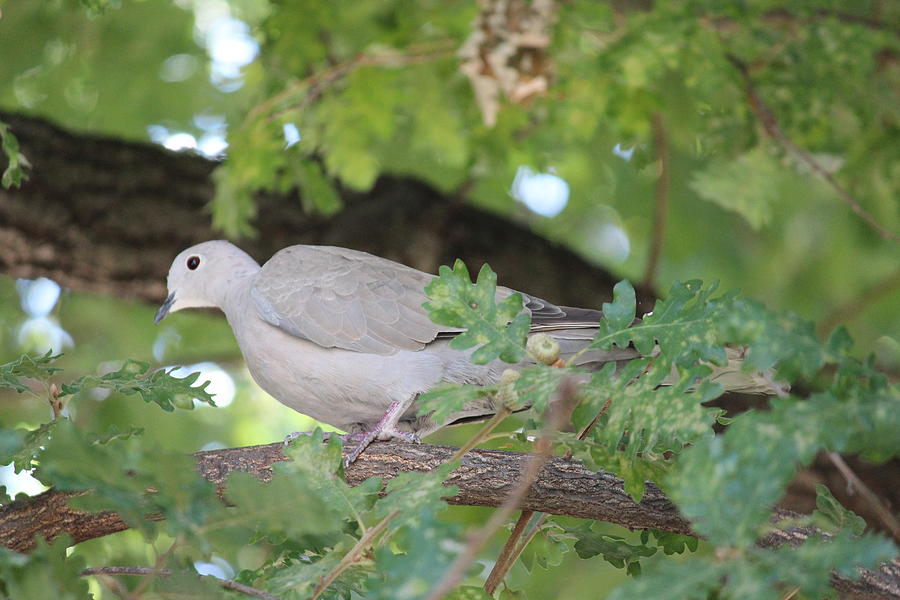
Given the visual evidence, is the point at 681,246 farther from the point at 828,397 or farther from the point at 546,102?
the point at 828,397

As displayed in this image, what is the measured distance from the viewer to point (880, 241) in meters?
5.24

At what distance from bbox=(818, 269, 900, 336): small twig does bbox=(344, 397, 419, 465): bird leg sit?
2.75 meters

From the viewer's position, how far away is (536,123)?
519 cm

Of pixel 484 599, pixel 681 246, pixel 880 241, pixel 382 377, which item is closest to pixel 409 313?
pixel 382 377

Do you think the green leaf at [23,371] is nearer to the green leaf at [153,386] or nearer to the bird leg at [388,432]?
the green leaf at [153,386]

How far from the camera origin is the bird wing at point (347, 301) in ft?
11.4

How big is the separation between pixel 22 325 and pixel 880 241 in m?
4.90

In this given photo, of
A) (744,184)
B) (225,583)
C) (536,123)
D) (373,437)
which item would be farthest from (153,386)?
(536,123)

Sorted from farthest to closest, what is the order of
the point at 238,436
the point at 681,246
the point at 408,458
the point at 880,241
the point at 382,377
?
the point at 238,436 < the point at 681,246 < the point at 880,241 < the point at 382,377 < the point at 408,458

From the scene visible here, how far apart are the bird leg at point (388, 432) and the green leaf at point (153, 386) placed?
0.71 metres

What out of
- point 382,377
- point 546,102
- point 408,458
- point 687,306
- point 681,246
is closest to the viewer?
point 687,306

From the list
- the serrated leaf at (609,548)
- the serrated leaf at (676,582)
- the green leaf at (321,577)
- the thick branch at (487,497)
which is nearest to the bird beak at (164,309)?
A: the thick branch at (487,497)

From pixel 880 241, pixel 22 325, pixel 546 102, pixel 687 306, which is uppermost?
pixel 687 306

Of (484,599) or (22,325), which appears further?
(22,325)
